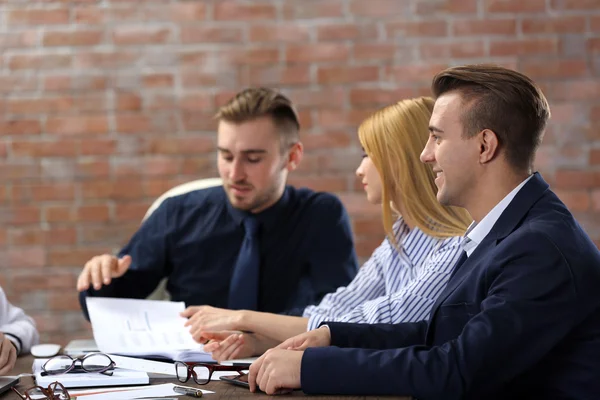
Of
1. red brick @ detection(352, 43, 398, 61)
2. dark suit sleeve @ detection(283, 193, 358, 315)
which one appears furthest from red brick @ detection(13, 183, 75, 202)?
red brick @ detection(352, 43, 398, 61)

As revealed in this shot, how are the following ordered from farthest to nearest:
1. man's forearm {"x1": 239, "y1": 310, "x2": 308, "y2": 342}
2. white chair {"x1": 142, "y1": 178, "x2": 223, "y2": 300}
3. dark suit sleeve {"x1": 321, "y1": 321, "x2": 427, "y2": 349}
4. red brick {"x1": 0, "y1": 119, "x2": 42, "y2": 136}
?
red brick {"x1": 0, "y1": 119, "x2": 42, "y2": 136} → white chair {"x1": 142, "y1": 178, "x2": 223, "y2": 300} → man's forearm {"x1": 239, "y1": 310, "x2": 308, "y2": 342} → dark suit sleeve {"x1": 321, "y1": 321, "x2": 427, "y2": 349}

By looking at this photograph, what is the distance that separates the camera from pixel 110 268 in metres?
2.22

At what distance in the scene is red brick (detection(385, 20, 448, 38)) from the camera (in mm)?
3021

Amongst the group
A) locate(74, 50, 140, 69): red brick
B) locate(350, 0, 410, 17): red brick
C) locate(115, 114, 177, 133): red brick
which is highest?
locate(350, 0, 410, 17): red brick

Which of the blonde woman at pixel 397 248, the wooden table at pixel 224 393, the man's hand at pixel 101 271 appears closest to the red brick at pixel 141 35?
the man's hand at pixel 101 271

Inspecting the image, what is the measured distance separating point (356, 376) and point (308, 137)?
5.81 feet

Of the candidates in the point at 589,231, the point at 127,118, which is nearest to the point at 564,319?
the point at 589,231

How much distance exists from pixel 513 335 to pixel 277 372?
0.39 m

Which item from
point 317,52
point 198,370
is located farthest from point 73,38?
point 198,370

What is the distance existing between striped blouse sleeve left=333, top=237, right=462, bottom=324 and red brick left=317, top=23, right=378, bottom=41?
1.37 metres

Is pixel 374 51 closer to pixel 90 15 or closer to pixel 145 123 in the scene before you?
pixel 145 123

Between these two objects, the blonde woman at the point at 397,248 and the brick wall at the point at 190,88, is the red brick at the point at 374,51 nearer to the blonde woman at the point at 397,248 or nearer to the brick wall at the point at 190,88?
the brick wall at the point at 190,88

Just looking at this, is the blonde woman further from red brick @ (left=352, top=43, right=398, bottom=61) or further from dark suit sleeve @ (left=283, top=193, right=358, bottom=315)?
red brick @ (left=352, top=43, right=398, bottom=61)

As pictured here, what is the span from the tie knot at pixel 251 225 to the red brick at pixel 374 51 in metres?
0.88
